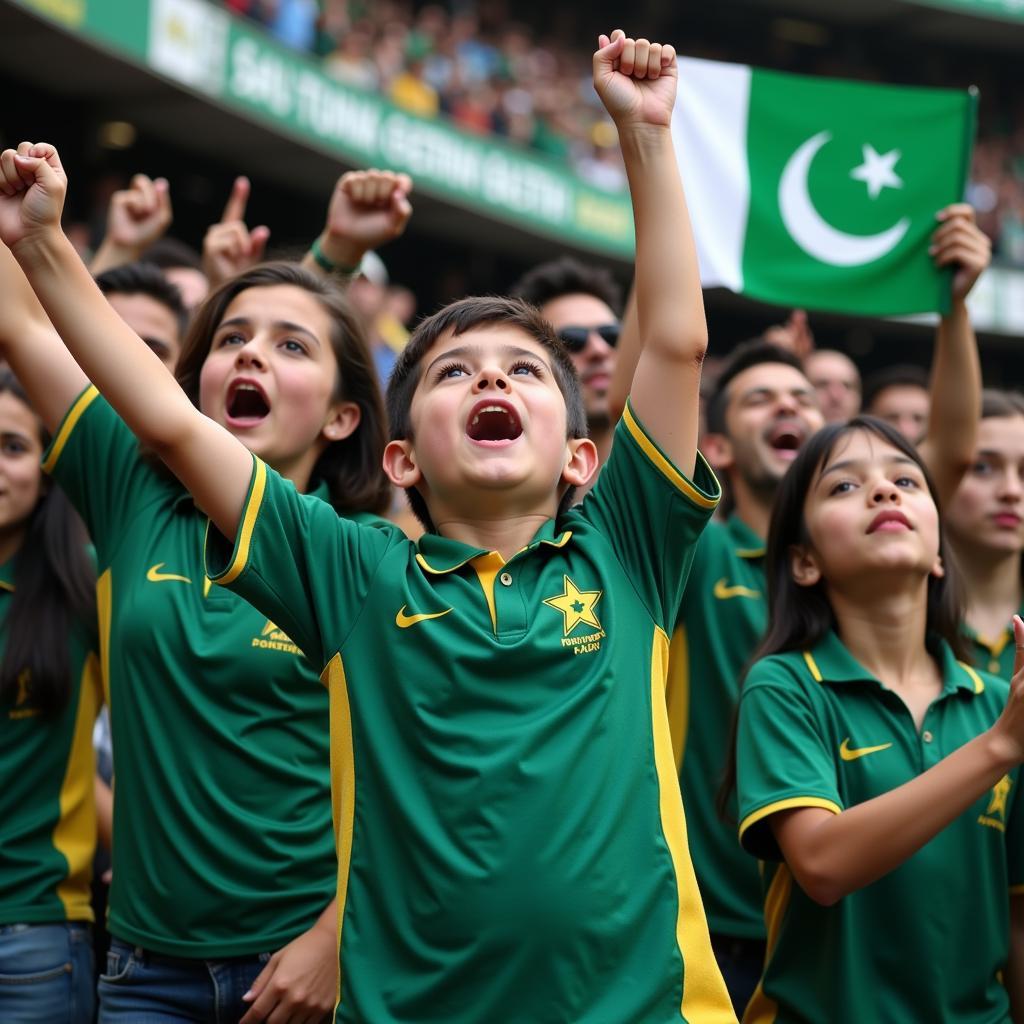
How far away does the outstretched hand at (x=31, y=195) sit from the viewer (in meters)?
2.15

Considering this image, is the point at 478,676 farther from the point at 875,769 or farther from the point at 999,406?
the point at 999,406

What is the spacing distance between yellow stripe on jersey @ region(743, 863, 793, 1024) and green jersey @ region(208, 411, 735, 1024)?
673 mm

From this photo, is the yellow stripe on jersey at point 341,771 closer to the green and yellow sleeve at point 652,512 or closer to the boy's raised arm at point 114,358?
the boy's raised arm at point 114,358

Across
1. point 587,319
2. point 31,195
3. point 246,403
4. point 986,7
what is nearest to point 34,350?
point 246,403

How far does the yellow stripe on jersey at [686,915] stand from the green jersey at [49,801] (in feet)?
4.91

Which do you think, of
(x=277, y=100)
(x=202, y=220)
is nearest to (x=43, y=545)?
(x=277, y=100)

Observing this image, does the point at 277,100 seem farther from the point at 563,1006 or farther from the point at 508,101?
the point at 563,1006

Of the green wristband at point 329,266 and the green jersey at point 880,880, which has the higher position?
the green wristband at point 329,266

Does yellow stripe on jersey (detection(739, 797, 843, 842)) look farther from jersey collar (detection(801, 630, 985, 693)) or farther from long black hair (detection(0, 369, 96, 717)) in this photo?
long black hair (detection(0, 369, 96, 717))

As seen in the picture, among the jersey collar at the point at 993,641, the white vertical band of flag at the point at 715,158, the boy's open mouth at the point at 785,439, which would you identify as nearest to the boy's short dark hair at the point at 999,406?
the boy's open mouth at the point at 785,439

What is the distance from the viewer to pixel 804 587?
9.98 feet

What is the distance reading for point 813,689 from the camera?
278cm

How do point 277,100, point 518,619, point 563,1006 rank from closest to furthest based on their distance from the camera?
point 563,1006
point 518,619
point 277,100

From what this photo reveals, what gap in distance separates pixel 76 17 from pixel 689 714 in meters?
9.17
